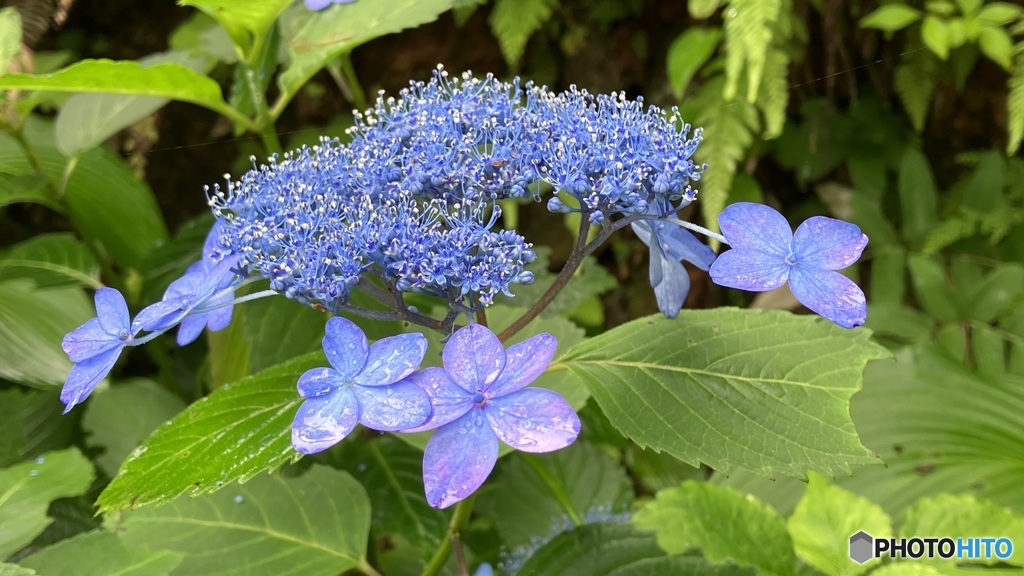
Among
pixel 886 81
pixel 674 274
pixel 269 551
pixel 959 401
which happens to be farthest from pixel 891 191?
pixel 269 551

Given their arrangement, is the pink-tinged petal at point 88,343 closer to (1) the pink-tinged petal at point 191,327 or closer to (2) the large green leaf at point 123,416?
(1) the pink-tinged petal at point 191,327

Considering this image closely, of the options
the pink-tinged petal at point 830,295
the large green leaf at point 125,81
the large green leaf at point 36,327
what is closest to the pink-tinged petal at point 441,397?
the pink-tinged petal at point 830,295

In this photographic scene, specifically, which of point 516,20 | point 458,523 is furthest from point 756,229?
point 516,20

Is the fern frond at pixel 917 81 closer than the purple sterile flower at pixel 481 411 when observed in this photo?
No

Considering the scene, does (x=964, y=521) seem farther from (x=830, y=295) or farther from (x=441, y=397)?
(x=441, y=397)

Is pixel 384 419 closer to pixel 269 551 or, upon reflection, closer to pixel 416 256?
pixel 416 256

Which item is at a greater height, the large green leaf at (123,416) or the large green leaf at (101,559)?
the large green leaf at (101,559)

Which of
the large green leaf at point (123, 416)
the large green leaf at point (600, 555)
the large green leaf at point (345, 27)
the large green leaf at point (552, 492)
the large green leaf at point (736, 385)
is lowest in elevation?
the large green leaf at point (552, 492)
